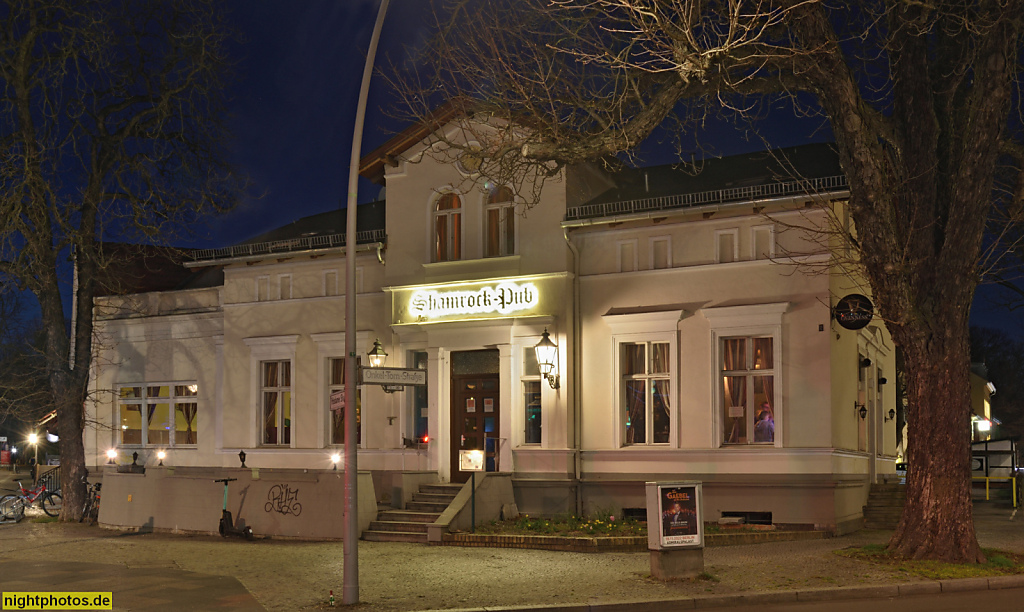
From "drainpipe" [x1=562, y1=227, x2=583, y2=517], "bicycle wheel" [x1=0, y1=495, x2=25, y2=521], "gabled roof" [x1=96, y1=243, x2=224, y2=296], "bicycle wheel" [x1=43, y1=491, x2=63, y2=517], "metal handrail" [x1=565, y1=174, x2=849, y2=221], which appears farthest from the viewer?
Result: "gabled roof" [x1=96, y1=243, x2=224, y2=296]

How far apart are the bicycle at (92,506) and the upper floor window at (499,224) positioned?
1138cm

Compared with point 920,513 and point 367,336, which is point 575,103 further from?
point 367,336

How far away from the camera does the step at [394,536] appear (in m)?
19.3

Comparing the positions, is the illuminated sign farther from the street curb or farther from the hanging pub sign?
the street curb

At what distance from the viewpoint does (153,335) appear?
90.6ft

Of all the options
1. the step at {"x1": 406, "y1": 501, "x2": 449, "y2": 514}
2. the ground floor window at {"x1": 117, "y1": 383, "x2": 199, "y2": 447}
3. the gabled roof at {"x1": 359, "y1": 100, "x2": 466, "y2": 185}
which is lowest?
the step at {"x1": 406, "y1": 501, "x2": 449, "y2": 514}

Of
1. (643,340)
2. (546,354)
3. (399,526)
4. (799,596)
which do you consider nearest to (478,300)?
(546,354)

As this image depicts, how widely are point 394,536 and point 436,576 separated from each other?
527 centimetres

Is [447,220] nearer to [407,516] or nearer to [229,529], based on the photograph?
[407,516]

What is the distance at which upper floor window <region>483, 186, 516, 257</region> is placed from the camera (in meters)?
22.0

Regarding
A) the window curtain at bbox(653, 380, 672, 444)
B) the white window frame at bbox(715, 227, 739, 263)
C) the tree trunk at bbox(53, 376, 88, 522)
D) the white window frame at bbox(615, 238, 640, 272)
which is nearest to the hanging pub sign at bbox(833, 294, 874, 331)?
the white window frame at bbox(715, 227, 739, 263)

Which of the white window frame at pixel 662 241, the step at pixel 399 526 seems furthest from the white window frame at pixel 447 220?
the step at pixel 399 526

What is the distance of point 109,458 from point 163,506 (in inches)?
264

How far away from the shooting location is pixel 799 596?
12367 millimetres
